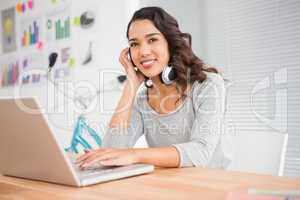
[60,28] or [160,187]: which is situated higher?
[60,28]

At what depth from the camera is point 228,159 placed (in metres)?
1.51

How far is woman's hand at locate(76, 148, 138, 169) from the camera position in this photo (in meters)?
1.01

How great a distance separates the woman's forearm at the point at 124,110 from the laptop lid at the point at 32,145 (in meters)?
0.70

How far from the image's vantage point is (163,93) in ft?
5.76

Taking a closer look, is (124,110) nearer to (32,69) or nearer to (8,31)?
(32,69)

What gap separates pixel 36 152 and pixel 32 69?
3156 mm

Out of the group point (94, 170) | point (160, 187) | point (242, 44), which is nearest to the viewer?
point (160, 187)

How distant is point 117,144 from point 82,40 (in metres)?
1.88

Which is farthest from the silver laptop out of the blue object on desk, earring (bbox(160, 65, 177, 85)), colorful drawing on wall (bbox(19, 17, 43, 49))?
colorful drawing on wall (bbox(19, 17, 43, 49))

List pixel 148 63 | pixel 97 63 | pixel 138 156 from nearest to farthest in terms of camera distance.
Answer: pixel 138 156, pixel 148 63, pixel 97 63

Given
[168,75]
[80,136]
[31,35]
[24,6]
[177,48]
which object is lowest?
[80,136]

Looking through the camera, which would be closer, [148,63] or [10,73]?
[148,63]

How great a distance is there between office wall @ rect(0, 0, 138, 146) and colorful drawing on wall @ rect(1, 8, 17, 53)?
613 mm

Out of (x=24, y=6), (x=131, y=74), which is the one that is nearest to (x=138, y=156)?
(x=131, y=74)
